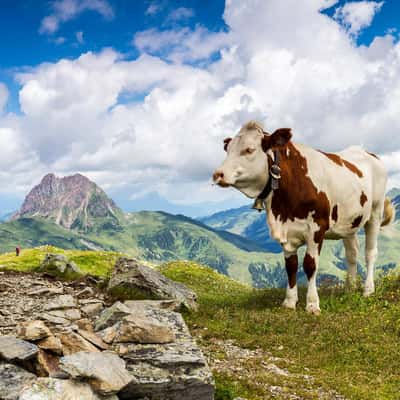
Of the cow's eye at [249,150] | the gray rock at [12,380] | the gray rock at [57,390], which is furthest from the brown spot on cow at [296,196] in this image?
the gray rock at [12,380]

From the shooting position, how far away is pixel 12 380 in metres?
7.31

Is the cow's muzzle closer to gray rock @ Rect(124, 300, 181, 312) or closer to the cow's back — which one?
the cow's back

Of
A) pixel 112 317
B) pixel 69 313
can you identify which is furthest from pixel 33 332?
pixel 69 313

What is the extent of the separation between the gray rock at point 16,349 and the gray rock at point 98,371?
82cm

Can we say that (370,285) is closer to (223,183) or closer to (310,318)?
(310,318)

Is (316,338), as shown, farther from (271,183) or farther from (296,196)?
(271,183)

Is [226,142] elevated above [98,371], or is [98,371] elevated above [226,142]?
[226,142]

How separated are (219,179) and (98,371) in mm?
8176

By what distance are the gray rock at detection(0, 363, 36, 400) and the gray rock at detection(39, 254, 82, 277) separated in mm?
14489

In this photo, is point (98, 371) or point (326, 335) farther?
point (326, 335)

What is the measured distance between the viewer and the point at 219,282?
30.0m

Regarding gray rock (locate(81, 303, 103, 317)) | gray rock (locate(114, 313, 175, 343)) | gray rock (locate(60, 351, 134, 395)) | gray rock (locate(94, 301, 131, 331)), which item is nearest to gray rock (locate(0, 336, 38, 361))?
gray rock (locate(60, 351, 134, 395))

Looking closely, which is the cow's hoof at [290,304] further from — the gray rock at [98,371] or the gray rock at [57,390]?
the gray rock at [57,390]

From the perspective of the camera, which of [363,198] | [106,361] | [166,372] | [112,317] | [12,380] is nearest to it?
[12,380]
